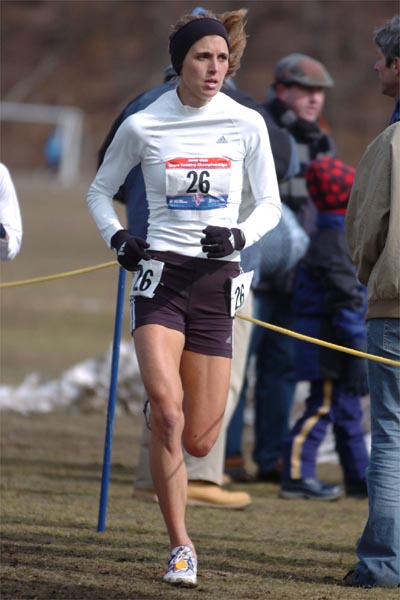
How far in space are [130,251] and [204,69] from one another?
0.72 meters

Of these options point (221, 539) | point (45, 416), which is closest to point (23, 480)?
point (221, 539)

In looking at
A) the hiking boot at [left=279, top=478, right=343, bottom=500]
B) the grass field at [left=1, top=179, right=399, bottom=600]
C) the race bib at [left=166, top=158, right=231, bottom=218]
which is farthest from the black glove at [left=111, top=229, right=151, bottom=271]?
the hiking boot at [left=279, top=478, right=343, bottom=500]

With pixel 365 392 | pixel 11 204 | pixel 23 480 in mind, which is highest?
pixel 11 204

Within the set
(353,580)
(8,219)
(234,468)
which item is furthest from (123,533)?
(234,468)

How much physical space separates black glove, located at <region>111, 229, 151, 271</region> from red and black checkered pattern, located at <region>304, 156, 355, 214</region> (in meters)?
2.38

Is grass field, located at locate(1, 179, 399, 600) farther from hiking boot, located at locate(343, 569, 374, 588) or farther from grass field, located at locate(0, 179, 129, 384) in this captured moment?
grass field, located at locate(0, 179, 129, 384)

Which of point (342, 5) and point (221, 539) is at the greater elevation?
point (342, 5)

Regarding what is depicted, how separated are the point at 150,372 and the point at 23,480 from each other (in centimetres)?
278

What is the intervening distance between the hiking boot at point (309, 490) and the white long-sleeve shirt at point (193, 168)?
2541mm

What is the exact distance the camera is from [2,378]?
37.7 ft

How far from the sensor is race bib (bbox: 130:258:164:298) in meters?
4.86

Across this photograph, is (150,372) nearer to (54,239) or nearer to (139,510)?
(139,510)

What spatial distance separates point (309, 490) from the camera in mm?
7207

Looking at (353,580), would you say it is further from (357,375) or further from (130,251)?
(357,375)
